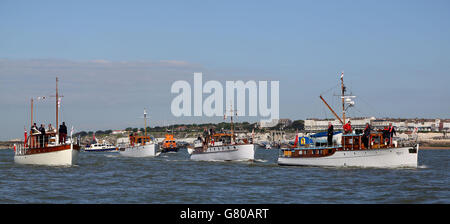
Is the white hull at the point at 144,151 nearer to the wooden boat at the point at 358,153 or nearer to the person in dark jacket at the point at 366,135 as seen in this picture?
the wooden boat at the point at 358,153

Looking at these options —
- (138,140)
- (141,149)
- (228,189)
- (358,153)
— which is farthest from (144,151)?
(228,189)

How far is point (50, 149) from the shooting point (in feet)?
231

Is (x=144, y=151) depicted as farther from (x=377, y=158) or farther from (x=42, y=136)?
(x=377, y=158)

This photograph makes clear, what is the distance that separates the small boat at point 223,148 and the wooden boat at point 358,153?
49.7ft

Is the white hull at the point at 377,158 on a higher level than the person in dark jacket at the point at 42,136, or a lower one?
lower

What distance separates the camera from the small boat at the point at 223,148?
92.8m

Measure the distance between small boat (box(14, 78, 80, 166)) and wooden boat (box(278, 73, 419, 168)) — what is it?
93.0 feet

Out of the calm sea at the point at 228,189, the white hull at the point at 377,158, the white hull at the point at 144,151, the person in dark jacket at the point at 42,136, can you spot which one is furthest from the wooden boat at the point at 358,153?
the white hull at the point at 144,151

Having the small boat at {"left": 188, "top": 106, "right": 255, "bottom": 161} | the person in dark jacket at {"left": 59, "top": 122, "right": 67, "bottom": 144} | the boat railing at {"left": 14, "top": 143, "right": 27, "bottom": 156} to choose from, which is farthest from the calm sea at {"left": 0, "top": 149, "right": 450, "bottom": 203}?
the small boat at {"left": 188, "top": 106, "right": 255, "bottom": 161}

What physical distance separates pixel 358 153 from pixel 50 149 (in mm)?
36214

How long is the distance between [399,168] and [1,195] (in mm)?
44178
